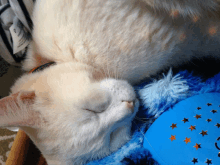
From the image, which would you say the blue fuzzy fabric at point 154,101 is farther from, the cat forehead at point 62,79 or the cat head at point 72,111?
the cat forehead at point 62,79

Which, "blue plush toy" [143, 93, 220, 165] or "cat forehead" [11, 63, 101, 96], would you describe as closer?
"blue plush toy" [143, 93, 220, 165]

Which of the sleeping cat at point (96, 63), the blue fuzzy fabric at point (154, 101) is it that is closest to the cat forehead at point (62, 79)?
the sleeping cat at point (96, 63)

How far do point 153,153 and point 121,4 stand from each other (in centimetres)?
50

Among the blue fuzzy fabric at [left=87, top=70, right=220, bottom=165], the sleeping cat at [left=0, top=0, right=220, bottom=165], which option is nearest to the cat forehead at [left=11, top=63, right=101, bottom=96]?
the sleeping cat at [left=0, top=0, right=220, bottom=165]

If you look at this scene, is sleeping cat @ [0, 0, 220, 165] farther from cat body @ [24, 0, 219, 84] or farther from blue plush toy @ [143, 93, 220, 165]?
blue plush toy @ [143, 93, 220, 165]

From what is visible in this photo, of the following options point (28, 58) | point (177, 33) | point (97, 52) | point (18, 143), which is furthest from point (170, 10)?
point (18, 143)

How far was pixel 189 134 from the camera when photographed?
1.80 ft

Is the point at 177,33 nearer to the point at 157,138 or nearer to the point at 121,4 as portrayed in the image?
the point at 121,4

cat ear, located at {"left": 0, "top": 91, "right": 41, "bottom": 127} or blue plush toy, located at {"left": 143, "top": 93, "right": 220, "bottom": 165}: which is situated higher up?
cat ear, located at {"left": 0, "top": 91, "right": 41, "bottom": 127}

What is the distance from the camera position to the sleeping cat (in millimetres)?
621

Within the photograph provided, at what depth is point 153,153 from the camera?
60 cm

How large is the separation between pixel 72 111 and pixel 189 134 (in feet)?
1.17

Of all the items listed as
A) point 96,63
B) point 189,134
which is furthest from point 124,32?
point 189,134

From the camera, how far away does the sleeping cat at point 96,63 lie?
2.04ft
